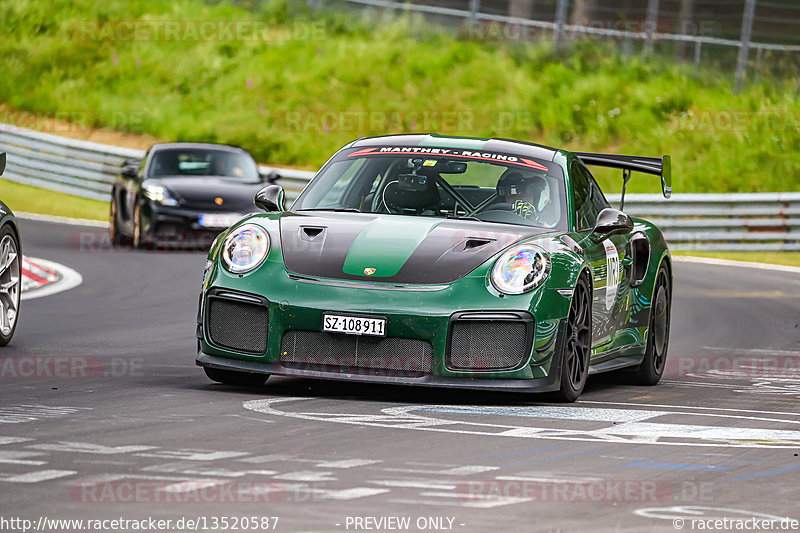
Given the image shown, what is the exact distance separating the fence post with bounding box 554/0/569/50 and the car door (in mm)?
22821

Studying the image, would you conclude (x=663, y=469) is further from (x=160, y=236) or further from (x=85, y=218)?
(x=85, y=218)

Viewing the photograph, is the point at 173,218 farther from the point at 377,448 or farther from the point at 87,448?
the point at 87,448

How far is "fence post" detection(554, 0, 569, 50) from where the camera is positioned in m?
32.4

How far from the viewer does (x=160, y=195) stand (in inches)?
806

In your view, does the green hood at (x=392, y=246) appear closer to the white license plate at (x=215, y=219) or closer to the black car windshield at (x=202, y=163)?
the white license plate at (x=215, y=219)

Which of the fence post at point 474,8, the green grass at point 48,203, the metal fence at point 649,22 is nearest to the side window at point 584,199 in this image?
the green grass at point 48,203

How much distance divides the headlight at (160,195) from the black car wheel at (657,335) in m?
10.8

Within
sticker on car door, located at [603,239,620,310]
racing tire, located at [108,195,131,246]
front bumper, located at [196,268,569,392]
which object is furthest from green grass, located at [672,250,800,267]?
front bumper, located at [196,268,569,392]

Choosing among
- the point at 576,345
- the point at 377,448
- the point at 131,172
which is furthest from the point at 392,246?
the point at 131,172

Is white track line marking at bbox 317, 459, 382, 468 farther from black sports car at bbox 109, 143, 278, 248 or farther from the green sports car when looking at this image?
black sports car at bbox 109, 143, 278, 248

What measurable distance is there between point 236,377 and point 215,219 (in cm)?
1188

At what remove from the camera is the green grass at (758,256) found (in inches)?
927

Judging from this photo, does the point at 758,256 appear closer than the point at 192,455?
No

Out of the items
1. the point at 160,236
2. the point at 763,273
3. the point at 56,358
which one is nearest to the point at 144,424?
the point at 56,358
